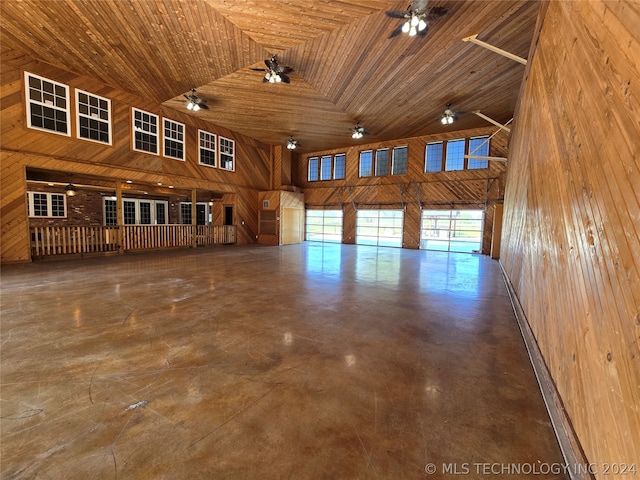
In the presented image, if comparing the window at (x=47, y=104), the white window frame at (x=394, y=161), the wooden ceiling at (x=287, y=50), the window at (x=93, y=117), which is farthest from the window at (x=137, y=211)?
the white window frame at (x=394, y=161)

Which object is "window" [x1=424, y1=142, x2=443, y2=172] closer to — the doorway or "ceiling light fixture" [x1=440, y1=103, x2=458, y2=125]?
"ceiling light fixture" [x1=440, y1=103, x2=458, y2=125]

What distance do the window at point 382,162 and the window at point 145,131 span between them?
948cm

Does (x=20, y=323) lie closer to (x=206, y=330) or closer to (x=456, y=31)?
(x=206, y=330)

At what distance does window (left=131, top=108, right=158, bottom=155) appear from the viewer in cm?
897

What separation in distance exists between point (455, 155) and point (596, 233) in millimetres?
11655

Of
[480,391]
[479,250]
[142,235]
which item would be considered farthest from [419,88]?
[142,235]

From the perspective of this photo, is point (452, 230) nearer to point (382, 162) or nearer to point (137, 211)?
point (382, 162)

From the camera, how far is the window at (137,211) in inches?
503

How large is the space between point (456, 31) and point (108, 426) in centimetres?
742

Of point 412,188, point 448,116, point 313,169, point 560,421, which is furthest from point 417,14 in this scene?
point 313,169

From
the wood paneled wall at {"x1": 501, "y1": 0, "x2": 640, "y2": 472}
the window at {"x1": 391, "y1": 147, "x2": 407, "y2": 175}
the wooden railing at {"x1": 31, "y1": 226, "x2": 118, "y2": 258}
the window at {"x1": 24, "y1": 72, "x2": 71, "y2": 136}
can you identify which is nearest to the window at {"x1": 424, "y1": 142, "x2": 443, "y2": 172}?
the window at {"x1": 391, "y1": 147, "x2": 407, "y2": 175}

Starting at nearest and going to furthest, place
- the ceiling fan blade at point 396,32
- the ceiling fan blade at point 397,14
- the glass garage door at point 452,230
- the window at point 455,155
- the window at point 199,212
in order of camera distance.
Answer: the ceiling fan blade at point 397,14
the ceiling fan blade at point 396,32
the glass garage door at point 452,230
the window at point 455,155
the window at point 199,212

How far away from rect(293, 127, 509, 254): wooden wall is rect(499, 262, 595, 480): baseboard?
988 centimetres

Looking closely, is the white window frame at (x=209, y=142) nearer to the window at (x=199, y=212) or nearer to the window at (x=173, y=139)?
the window at (x=173, y=139)
